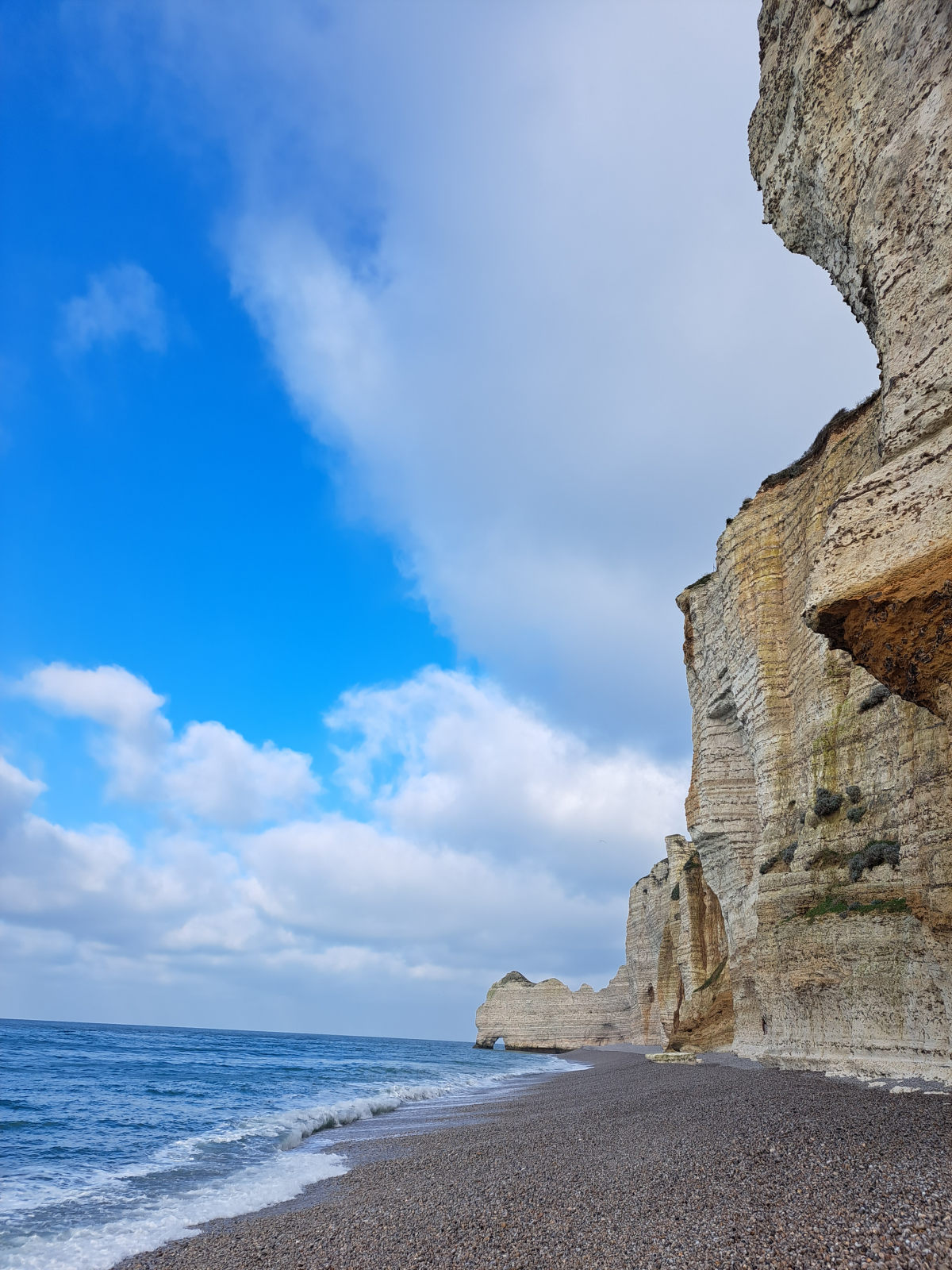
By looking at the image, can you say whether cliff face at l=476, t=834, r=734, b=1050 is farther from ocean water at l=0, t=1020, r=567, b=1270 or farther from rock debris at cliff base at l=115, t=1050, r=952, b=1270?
rock debris at cliff base at l=115, t=1050, r=952, b=1270

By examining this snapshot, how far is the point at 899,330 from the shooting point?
6871 mm

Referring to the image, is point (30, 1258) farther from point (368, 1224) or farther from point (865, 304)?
point (865, 304)

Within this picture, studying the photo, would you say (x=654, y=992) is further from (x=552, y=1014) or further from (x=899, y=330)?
(x=899, y=330)

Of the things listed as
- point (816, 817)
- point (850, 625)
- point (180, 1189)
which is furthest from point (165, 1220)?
point (816, 817)

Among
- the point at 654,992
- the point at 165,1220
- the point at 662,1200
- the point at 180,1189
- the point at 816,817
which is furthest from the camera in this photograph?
the point at 654,992

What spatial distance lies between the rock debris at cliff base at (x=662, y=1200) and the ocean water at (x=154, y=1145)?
4.18 ft

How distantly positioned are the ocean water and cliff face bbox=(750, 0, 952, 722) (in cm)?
911

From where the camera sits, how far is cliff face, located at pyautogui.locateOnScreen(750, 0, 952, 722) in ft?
20.3

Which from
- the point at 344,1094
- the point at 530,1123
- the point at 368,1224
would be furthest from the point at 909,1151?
the point at 344,1094

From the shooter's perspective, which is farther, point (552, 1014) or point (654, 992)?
point (552, 1014)

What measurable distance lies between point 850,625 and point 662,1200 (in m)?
4.98

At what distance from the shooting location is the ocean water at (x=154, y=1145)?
26.5 ft

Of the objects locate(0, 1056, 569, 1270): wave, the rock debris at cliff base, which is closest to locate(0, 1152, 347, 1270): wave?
locate(0, 1056, 569, 1270): wave

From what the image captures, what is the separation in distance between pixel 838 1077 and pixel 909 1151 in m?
6.23
